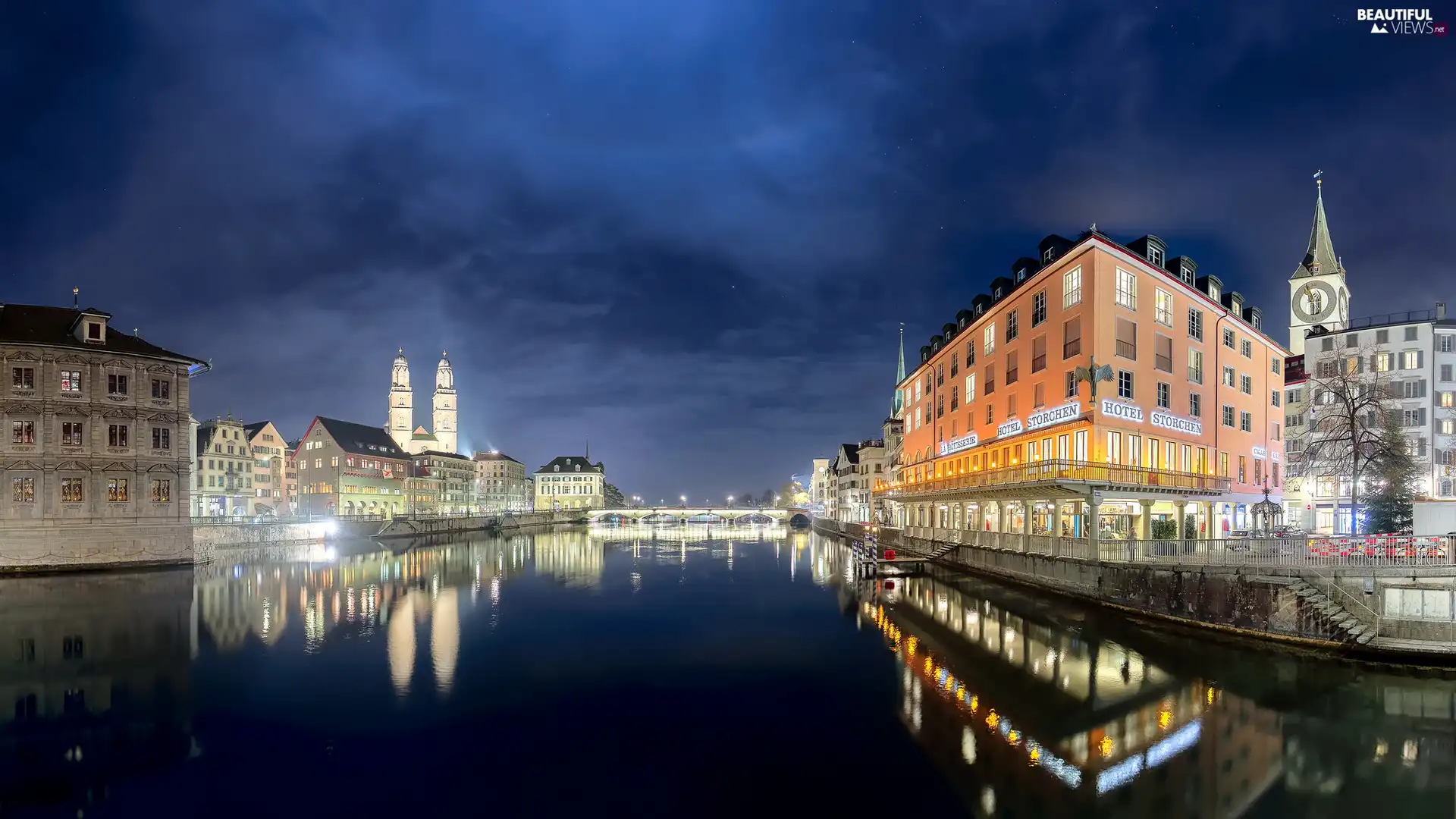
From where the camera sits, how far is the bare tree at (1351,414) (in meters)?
36.2

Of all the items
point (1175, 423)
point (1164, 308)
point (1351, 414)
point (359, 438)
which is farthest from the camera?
point (359, 438)

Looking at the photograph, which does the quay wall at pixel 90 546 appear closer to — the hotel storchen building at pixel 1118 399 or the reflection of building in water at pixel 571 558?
the reflection of building in water at pixel 571 558

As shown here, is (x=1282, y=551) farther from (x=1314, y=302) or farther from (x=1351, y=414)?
(x=1314, y=302)

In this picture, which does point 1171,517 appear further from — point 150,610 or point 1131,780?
point 150,610

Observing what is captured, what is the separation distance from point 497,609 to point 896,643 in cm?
2034

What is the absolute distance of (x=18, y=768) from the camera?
1472 centimetres

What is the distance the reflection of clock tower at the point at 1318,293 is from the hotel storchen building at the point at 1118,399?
47.6 meters

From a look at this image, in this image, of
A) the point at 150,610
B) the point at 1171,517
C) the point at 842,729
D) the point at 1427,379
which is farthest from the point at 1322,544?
the point at 150,610

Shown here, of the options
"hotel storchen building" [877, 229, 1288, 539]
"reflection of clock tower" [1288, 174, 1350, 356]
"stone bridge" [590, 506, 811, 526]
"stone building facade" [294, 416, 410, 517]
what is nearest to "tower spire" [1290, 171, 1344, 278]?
"reflection of clock tower" [1288, 174, 1350, 356]

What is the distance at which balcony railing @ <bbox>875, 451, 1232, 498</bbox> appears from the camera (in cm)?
3362

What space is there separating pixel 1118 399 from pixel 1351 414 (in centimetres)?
1044

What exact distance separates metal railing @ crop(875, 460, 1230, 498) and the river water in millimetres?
6218

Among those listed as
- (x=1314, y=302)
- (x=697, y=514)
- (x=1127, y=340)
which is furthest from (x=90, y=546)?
(x=697, y=514)

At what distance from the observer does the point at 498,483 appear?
16925 centimetres
